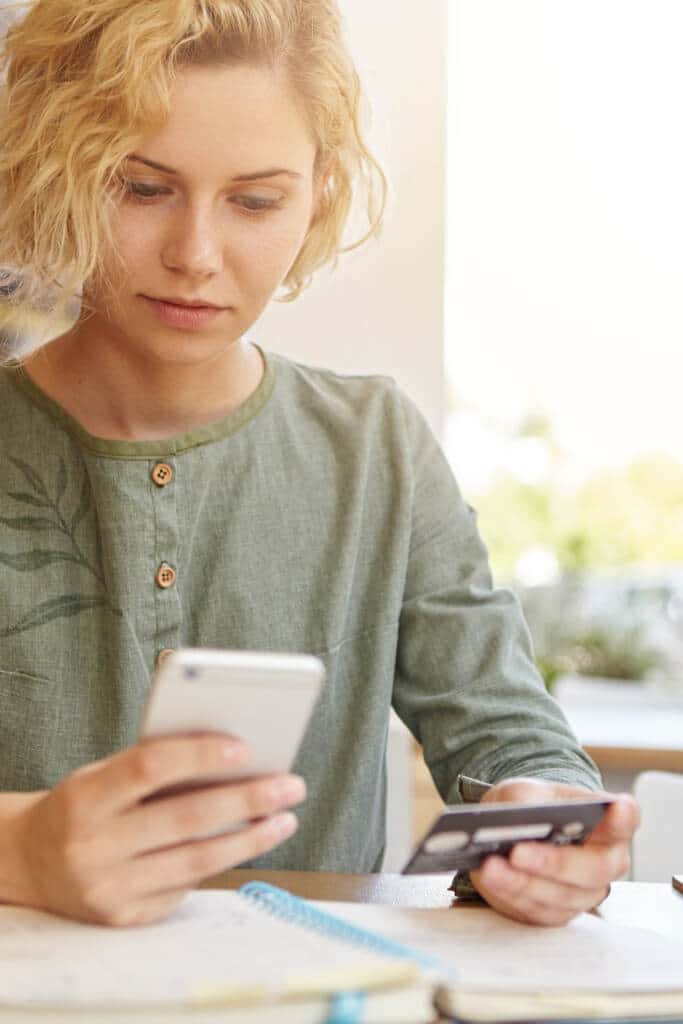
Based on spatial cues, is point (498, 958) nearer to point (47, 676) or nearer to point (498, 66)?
point (47, 676)

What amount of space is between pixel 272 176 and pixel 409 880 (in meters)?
0.64

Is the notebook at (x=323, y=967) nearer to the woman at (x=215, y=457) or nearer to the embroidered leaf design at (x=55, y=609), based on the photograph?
the woman at (x=215, y=457)

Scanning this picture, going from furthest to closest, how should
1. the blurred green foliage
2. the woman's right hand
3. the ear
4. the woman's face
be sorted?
the blurred green foliage
the ear
the woman's face
the woman's right hand

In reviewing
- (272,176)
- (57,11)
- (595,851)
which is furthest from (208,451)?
(595,851)

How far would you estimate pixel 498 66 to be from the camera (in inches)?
237

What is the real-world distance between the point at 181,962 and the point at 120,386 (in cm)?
76

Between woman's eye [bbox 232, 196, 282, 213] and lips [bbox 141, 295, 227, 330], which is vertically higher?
woman's eye [bbox 232, 196, 282, 213]

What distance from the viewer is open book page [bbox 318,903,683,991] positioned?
2.47 ft

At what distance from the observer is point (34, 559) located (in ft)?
4.32

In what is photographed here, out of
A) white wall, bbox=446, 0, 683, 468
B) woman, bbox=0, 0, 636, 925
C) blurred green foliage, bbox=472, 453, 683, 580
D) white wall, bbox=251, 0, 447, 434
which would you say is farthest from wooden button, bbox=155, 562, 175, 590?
blurred green foliage, bbox=472, 453, 683, 580

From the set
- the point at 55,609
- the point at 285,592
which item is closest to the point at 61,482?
the point at 55,609

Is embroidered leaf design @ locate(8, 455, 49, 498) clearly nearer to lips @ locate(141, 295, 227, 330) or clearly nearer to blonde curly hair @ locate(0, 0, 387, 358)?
blonde curly hair @ locate(0, 0, 387, 358)

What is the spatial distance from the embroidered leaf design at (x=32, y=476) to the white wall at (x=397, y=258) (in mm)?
627

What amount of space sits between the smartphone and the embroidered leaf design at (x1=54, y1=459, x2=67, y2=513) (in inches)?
24.6
